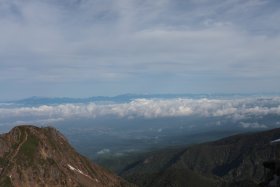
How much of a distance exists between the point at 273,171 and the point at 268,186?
2270 millimetres

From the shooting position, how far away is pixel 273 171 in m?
71.4

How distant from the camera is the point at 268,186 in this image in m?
70.8
